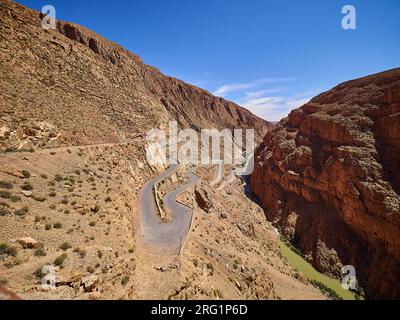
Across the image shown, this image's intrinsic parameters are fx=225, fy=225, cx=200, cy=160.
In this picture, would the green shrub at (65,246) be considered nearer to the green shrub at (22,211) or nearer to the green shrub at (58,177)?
the green shrub at (22,211)

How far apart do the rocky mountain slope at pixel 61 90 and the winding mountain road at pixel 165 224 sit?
9.88 metres

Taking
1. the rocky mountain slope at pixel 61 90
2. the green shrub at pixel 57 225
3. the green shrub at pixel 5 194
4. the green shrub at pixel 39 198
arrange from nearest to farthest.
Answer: the green shrub at pixel 57 225 < the green shrub at pixel 5 194 < the green shrub at pixel 39 198 < the rocky mountain slope at pixel 61 90

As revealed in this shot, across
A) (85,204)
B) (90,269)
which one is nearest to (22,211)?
(85,204)

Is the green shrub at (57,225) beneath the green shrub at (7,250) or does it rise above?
above

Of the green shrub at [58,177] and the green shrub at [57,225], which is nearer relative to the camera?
the green shrub at [57,225]

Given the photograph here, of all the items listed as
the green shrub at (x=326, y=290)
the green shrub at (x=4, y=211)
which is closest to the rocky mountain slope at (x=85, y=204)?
the green shrub at (x=4, y=211)

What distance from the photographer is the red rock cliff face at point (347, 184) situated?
2398 cm

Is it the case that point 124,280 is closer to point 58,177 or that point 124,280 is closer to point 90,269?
point 90,269

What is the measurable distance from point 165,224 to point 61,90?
23248 millimetres

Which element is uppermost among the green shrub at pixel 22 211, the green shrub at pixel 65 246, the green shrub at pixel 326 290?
the green shrub at pixel 22 211

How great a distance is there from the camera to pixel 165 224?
653 inches

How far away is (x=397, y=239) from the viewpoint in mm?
22312

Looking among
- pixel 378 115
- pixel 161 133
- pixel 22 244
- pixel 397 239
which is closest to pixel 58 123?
pixel 22 244
